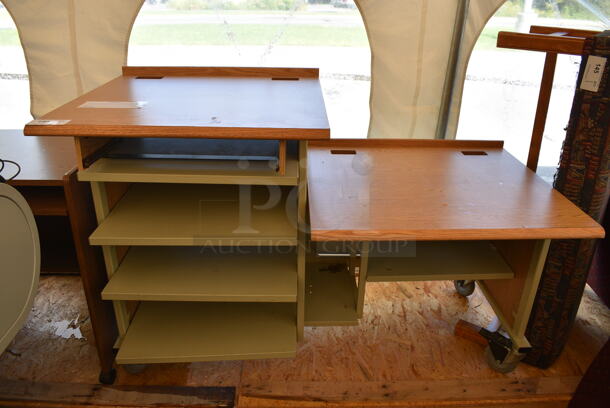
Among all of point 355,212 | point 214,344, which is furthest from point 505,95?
point 214,344

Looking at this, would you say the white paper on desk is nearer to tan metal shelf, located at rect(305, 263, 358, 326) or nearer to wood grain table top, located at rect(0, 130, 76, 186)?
wood grain table top, located at rect(0, 130, 76, 186)

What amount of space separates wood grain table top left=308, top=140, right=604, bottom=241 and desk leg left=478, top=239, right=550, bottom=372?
A: 17 cm

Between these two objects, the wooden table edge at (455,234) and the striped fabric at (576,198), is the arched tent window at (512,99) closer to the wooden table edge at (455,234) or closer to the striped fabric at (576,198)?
the striped fabric at (576,198)

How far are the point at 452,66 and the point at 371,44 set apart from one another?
0.49 m

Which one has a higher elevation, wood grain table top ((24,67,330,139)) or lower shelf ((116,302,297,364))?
wood grain table top ((24,67,330,139))

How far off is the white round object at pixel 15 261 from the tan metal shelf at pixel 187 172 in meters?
0.21

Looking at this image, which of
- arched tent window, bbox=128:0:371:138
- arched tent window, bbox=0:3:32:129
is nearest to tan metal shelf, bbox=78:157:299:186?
arched tent window, bbox=128:0:371:138

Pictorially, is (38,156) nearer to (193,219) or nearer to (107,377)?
(193,219)

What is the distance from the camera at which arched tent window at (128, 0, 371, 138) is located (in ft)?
8.43

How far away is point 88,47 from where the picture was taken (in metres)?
2.44

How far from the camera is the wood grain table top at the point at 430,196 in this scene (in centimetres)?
145

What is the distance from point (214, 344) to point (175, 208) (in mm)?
542

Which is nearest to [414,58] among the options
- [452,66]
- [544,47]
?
[452,66]

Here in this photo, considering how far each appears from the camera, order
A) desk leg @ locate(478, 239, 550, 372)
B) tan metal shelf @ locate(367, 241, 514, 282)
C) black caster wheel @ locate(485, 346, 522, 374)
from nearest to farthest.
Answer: desk leg @ locate(478, 239, 550, 372) < tan metal shelf @ locate(367, 241, 514, 282) < black caster wheel @ locate(485, 346, 522, 374)
